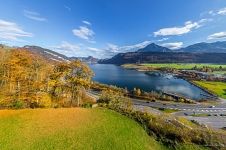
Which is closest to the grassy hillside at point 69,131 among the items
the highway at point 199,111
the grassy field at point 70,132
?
the grassy field at point 70,132

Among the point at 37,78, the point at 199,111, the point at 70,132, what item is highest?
the point at 37,78

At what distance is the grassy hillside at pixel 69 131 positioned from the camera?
2388 centimetres

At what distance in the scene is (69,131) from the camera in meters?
27.4

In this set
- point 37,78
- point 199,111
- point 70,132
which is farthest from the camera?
point 199,111

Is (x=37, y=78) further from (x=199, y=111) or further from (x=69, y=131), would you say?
(x=199, y=111)

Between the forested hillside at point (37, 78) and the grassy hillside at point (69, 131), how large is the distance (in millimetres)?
18878

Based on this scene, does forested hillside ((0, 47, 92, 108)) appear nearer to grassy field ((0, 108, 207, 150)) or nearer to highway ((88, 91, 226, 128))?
grassy field ((0, 108, 207, 150))

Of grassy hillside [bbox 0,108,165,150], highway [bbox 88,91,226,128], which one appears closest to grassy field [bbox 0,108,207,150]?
grassy hillside [bbox 0,108,165,150]

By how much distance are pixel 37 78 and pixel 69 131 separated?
44.9 meters

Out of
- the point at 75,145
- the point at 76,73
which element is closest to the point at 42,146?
the point at 75,145

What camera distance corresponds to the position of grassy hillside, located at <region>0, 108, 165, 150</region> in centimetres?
→ 2388

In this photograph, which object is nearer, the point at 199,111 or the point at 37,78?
the point at 37,78

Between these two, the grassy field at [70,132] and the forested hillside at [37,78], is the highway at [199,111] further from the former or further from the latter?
the grassy field at [70,132]

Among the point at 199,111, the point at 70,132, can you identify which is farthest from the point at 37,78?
the point at 199,111
